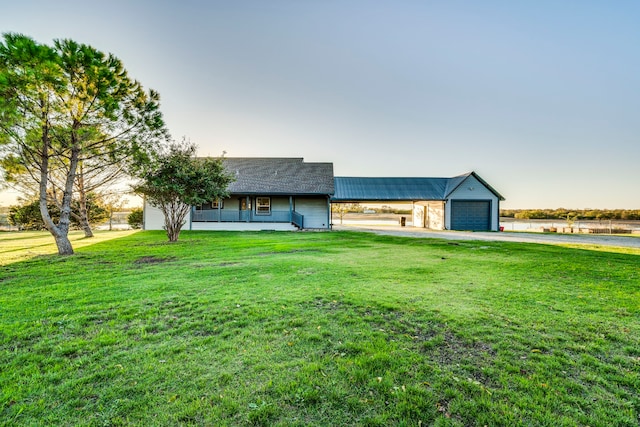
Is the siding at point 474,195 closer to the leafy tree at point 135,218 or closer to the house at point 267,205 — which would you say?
the house at point 267,205

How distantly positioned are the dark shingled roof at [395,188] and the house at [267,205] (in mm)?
2616

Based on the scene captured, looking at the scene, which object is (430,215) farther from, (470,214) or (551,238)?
(551,238)

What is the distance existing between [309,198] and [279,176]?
3.39 meters

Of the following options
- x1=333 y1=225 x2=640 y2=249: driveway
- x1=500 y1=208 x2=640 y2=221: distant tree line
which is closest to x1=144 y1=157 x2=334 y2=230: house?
x1=333 y1=225 x2=640 y2=249: driveway

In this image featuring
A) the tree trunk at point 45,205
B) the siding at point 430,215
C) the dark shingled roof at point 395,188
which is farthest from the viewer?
the siding at point 430,215

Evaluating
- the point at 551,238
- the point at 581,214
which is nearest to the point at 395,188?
the point at 551,238

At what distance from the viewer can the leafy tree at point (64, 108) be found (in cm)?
847

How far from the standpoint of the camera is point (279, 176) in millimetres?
23859

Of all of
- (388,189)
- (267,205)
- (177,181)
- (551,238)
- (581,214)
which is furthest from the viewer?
(581,214)

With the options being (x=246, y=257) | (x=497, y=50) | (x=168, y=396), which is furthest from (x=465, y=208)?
(x=168, y=396)

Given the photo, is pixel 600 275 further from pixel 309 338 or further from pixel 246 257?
pixel 246 257

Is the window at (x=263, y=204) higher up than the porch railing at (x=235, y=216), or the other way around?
the window at (x=263, y=204)

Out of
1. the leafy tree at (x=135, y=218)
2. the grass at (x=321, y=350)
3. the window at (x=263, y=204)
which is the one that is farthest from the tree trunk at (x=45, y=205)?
the leafy tree at (x=135, y=218)

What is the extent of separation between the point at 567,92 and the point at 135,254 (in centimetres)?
2651
